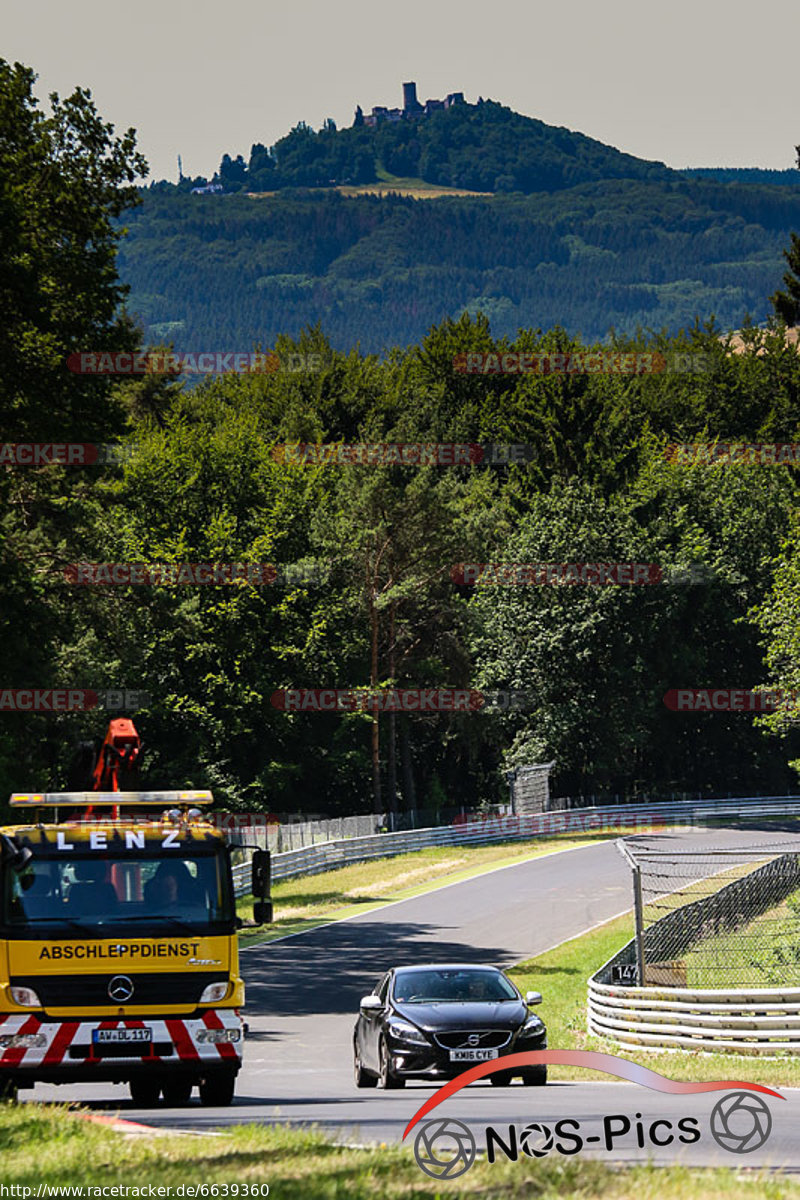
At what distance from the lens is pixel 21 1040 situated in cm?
1362

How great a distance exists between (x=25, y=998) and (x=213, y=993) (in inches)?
63.7

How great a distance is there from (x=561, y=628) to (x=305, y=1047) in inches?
1949

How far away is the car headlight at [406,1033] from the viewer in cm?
1686

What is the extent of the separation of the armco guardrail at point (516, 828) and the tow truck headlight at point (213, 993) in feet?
106

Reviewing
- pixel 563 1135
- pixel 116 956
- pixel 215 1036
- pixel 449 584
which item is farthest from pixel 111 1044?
pixel 449 584

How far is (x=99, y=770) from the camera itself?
18.3m

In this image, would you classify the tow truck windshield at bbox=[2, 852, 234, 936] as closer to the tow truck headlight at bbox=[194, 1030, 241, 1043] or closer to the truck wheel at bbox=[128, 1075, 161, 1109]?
the tow truck headlight at bbox=[194, 1030, 241, 1043]

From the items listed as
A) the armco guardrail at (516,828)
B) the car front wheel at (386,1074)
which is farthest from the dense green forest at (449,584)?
the car front wheel at (386,1074)

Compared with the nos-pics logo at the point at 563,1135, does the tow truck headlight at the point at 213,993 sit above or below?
above

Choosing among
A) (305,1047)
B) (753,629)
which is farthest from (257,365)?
(305,1047)

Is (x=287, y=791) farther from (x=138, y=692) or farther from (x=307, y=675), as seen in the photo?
(x=138, y=692)

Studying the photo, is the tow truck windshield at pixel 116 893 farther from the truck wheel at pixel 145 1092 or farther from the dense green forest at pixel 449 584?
the dense green forest at pixel 449 584

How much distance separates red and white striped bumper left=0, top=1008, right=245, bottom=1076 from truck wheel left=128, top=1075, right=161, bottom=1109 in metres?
1.29

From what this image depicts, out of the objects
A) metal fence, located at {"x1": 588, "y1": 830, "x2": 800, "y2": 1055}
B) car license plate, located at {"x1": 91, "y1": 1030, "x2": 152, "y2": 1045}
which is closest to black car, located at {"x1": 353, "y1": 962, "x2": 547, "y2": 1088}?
metal fence, located at {"x1": 588, "y1": 830, "x2": 800, "y2": 1055}
